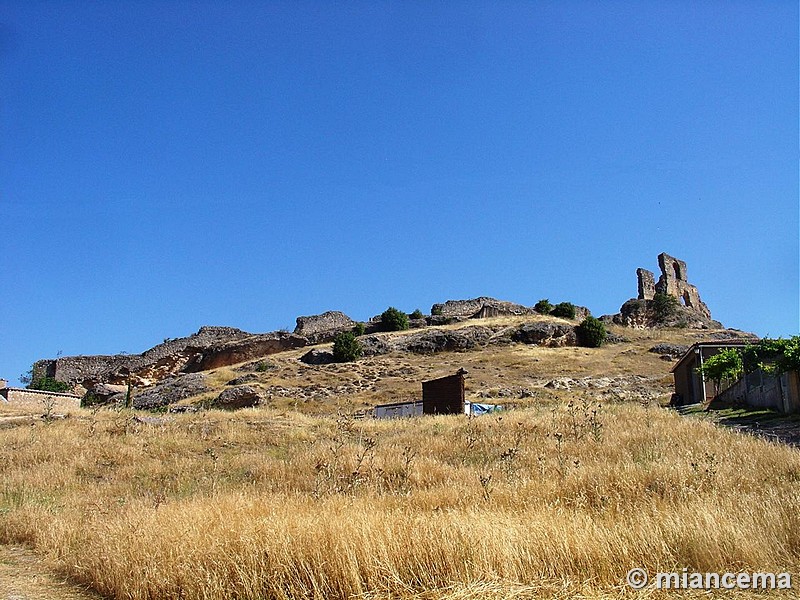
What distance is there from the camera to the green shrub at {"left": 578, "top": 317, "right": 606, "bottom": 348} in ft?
157

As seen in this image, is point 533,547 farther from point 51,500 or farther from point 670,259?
point 670,259

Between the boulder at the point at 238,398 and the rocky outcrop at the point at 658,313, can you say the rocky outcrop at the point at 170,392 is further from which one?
the rocky outcrop at the point at 658,313

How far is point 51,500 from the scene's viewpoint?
9.50 meters

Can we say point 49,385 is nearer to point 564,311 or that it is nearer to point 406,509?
point 564,311

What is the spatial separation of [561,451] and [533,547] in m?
7.03

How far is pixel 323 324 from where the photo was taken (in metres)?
60.8

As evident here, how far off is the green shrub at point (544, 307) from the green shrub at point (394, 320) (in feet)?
42.2

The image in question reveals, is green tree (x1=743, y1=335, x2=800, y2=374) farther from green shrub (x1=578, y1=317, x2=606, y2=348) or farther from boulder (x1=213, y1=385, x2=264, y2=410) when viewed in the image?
boulder (x1=213, y1=385, x2=264, y2=410)

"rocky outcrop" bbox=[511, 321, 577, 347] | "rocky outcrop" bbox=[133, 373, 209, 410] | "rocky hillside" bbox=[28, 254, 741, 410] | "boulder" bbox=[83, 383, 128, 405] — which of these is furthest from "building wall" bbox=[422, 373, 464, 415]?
"boulder" bbox=[83, 383, 128, 405]

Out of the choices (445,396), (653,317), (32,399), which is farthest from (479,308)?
(32,399)

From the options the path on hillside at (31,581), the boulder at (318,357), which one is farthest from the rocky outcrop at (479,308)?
the path on hillside at (31,581)

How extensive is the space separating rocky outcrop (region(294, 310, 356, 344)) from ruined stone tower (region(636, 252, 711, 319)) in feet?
115

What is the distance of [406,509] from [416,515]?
1.97ft

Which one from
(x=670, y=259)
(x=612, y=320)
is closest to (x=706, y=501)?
(x=612, y=320)
